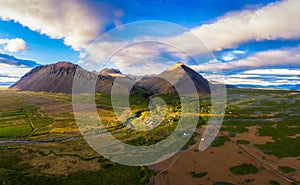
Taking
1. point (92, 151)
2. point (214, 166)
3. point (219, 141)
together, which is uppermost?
point (219, 141)

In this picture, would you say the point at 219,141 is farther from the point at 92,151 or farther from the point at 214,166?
the point at 92,151

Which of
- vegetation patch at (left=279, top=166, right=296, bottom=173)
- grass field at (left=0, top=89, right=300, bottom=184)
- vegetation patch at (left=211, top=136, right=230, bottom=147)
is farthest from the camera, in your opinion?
vegetation patch at (left=211, top=136, right=230, bottom=147)

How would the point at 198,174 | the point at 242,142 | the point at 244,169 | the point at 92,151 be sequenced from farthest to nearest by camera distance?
the point at 92,151 < the point at 242,142 < the point at 198,174 < the point at 244,169

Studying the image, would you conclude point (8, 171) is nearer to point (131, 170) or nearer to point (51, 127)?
point (131, 170)

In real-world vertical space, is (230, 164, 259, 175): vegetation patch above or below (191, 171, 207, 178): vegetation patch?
above

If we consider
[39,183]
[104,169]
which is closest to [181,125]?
[104,169]

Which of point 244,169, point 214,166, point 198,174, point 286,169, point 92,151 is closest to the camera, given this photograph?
point 286,169

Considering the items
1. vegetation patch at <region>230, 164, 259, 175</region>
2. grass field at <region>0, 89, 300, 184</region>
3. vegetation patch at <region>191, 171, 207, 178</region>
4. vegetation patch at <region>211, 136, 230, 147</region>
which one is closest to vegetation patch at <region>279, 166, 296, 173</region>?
grass field at <region>0, 89, 300, 184</region>

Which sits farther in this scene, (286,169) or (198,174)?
(198,174)

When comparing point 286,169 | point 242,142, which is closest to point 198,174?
point 286,169

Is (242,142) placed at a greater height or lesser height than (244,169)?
greater

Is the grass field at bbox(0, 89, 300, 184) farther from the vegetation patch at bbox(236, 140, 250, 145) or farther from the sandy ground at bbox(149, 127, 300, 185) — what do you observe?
the sandy ground at bbox(149, 127, 300, 185)
